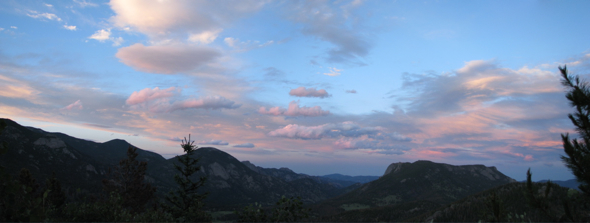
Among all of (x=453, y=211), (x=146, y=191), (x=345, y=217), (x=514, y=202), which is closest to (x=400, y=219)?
(x=345, y=217)

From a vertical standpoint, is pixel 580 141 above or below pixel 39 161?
above

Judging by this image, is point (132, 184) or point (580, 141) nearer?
point (580, 141)

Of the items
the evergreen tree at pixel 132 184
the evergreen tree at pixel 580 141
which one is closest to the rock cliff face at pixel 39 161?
the evergreen tree at pixel 132 184

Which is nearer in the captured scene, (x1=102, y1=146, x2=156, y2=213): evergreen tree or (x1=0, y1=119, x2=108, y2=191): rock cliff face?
(x1=102, y1=146, x2=156, y2=213): evergreen tree

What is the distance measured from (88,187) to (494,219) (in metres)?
219

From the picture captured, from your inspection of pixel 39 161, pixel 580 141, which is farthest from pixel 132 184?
pixel 39 161

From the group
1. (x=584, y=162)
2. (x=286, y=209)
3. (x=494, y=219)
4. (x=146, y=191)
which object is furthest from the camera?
(x=146, y=191)

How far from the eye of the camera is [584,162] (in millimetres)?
10438

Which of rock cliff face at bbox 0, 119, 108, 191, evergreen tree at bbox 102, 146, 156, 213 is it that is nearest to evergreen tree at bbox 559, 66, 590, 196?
evergreen tree at bbox 102, 146, 156, 213

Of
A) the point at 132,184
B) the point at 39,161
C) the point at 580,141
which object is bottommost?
the point at 39,161

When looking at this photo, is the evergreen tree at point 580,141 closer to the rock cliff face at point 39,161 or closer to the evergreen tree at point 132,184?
the evergreen tree at point 132,184

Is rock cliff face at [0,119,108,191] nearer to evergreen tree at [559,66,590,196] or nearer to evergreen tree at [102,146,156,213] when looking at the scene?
evergreen tree at [102,146,156,213]

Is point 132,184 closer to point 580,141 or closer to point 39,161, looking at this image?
point 580,141

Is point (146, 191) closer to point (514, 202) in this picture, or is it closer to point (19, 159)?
point (514, 202)
